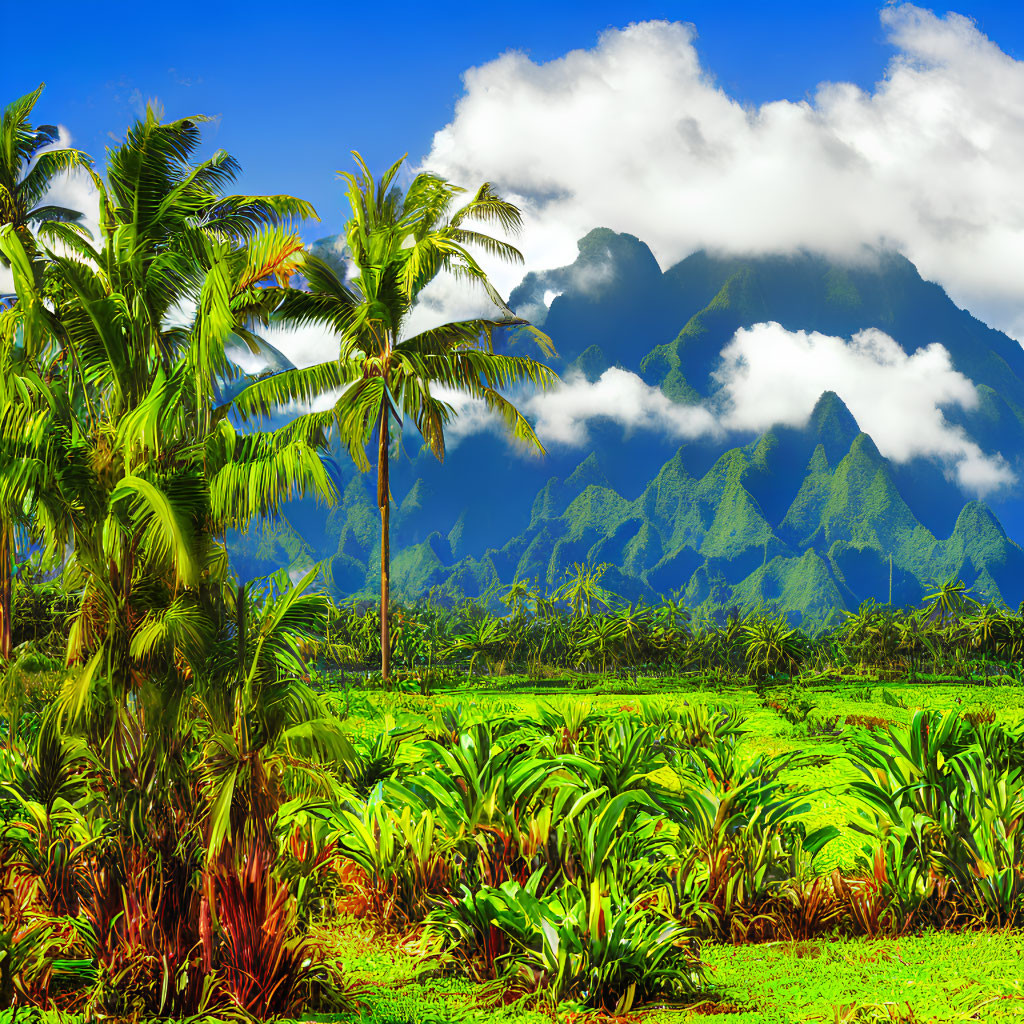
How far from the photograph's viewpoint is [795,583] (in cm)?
6034

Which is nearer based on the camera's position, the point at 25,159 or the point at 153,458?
the point at 153,458

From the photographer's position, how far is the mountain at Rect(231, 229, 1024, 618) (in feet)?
208

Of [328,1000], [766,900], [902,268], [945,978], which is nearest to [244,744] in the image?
[328,1000]

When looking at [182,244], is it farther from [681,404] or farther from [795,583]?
[681,404]

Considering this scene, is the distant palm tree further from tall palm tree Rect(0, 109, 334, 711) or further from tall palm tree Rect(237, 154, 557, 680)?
tall palm tree Rect(0, 109, 334, 711)

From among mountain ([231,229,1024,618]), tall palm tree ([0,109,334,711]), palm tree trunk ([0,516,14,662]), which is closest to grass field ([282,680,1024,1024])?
tall palm tree ([0,109,334,711])

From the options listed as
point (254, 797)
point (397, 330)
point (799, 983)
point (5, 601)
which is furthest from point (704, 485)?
point (254, 797)

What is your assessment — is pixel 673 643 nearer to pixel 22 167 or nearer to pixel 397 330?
pixel 397 330

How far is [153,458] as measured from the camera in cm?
442

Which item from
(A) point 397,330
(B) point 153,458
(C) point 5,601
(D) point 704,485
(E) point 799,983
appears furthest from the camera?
(D) point 704,485

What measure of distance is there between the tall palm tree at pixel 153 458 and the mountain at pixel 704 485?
54.3 meters

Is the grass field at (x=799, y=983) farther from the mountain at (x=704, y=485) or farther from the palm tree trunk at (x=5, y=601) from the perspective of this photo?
the mountain at (x=704, y=485)

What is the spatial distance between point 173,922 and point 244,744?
0.81 metres

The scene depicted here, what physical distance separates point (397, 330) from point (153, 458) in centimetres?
968
